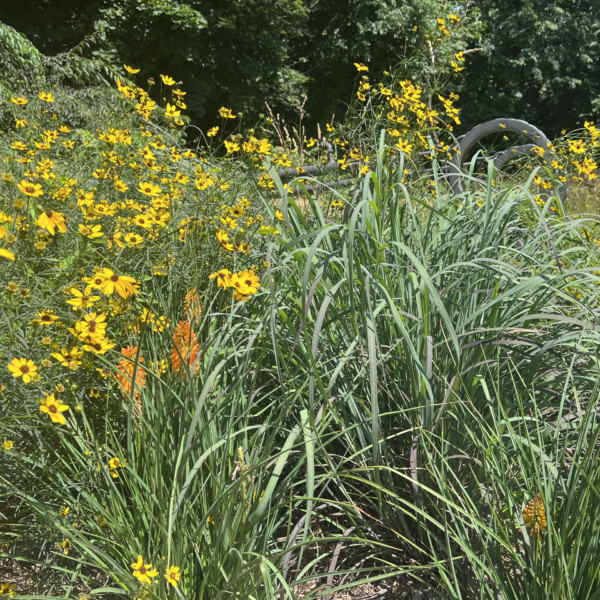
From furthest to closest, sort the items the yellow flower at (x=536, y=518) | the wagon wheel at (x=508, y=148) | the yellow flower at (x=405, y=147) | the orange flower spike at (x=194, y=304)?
the wagon wheel at (x=508, y=148) → the yellow flower at (x=405, y=147) → the orange flower spike at (x=194, y=304) → the yellow flower at (x=536, y=518)

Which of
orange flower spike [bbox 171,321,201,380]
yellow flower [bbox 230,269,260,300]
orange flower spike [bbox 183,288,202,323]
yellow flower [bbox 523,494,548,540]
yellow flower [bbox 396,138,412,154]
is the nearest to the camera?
yellow flower [bbox 523,494,548,540]

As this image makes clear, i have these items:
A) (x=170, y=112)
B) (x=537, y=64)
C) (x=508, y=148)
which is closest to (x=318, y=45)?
(x=537, y=64)

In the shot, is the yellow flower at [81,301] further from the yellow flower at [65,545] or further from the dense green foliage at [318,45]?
the dense green foliage at [318,45]

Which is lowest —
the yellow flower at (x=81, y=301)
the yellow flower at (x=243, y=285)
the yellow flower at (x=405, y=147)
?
the yellow flower at (x=81, y=301)

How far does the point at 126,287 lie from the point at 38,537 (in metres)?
0.60

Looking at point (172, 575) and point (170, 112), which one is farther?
point (170, 112)

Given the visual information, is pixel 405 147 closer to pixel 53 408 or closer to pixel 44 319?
pixel 44 319

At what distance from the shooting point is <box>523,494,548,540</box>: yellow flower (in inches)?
55.6

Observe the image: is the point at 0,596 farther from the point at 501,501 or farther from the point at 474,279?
the point at 474,279

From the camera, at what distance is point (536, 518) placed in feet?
4.66

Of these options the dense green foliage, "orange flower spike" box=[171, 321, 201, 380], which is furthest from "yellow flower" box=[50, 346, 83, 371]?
the dense green foliage

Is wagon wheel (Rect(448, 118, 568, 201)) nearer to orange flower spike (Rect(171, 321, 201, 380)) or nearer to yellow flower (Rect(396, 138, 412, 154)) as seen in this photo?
yellow flower (Rect(396, 138, 412, 154))

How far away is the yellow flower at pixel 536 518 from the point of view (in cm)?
141

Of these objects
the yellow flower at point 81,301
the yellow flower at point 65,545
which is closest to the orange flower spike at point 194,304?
the yellow flower at point 81,301
